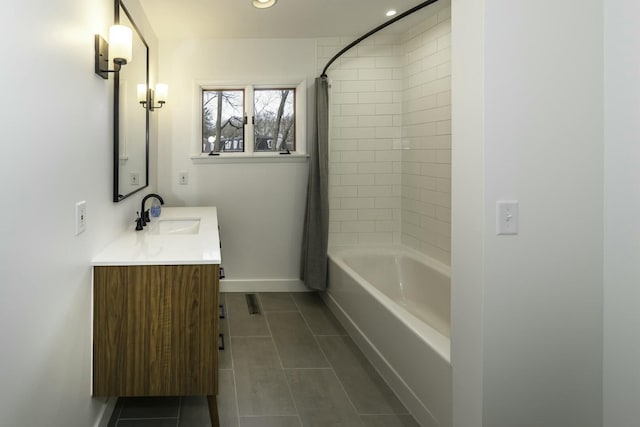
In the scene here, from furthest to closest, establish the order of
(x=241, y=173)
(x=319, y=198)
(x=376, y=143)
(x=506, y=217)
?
1. (x=241, y=173)
2. (x=376, y=143)
3. (x=319, y=198)
4. (x=506, y=217)

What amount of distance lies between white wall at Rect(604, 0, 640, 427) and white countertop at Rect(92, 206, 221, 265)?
5.02 ft

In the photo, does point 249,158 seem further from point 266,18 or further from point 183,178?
point 266,18

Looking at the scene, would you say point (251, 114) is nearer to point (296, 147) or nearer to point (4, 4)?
point (296, 147)

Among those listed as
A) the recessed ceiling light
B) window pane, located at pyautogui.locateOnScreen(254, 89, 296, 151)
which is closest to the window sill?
window pane, located at pyautogui.locateOnScreen(254, 89, 296, 151)

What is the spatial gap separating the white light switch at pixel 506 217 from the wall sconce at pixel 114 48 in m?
1.80

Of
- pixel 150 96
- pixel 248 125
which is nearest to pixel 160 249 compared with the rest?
pixel 150 96

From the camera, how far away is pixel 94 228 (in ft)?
7.23

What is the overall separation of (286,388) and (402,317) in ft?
2.51

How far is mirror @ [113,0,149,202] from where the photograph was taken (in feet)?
8.43

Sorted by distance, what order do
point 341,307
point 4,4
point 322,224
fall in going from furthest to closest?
point 322,224, point 341,307, point 4,4

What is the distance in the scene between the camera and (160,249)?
91.0 inches

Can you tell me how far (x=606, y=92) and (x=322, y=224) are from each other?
113 inches

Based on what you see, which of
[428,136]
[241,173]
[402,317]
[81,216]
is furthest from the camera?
[241,173]

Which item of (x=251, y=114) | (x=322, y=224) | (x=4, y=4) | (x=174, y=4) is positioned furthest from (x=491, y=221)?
(x=251, y=114)
